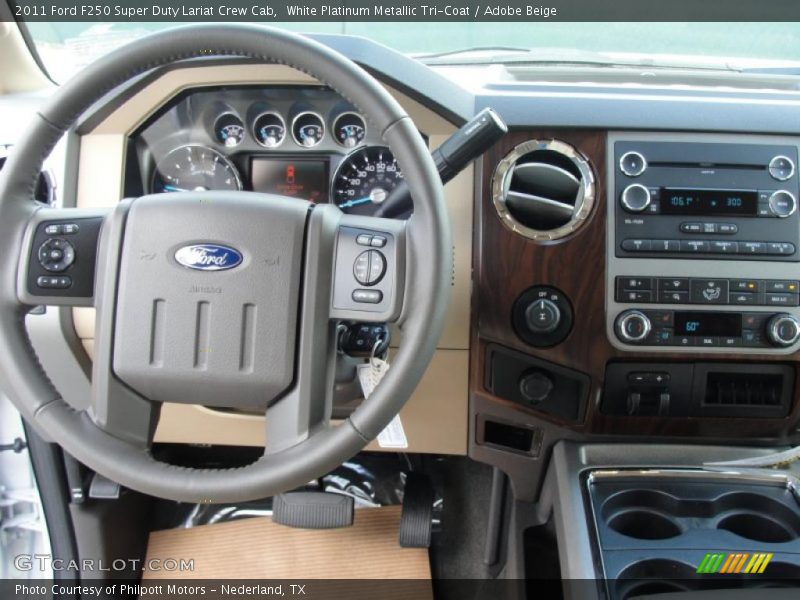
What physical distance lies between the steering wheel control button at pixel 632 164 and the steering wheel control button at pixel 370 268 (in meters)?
0.51

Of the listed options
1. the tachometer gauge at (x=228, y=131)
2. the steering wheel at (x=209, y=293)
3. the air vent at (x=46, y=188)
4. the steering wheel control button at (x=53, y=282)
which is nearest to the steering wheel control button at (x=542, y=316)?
the steering wheel at (x=209, y=293)

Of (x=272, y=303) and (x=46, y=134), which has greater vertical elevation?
(x=46, y=134)

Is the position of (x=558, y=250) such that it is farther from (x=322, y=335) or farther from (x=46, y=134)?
(x=46, y=134)

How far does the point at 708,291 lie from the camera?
108cm

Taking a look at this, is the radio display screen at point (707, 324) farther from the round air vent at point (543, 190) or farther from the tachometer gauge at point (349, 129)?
the tachometer gauge at point (349, 129)

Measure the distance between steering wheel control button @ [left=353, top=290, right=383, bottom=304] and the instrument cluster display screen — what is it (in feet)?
1.37

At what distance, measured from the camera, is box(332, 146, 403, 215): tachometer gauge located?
113 centimetres

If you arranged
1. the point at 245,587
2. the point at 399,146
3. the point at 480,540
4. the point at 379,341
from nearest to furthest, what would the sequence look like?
1. the point at 399,146
2. the point at 379,341
3. the point at 245,587
4. the point at 480,540

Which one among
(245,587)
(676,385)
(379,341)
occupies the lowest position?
(245,587)

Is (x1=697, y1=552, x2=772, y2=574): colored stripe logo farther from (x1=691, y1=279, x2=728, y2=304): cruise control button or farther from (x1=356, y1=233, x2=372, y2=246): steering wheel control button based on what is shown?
(x1=356, y1=233, x2=372, y2=246): steering wheel control button

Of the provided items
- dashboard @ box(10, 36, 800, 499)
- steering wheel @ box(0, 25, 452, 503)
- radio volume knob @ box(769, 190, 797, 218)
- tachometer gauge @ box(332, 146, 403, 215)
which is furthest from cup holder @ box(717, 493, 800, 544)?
tachometer gauge @ box(332, 146, 403, 215)

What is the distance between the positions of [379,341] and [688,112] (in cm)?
66

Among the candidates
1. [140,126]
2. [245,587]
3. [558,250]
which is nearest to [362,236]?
[558,250]

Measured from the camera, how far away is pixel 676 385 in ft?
3.71
